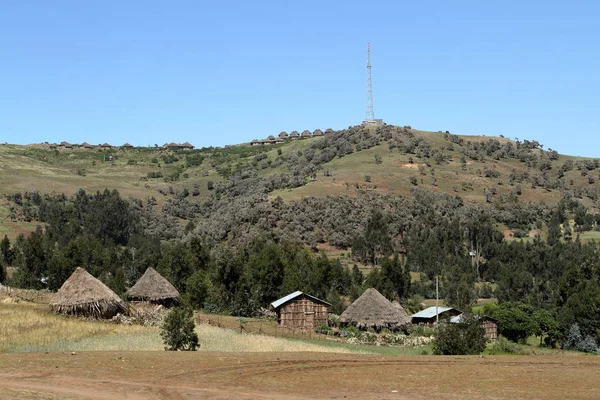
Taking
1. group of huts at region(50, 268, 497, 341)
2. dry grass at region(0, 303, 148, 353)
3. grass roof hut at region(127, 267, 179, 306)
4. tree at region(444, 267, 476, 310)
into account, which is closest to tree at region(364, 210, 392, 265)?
tree at region(444, 267, 476, 310)

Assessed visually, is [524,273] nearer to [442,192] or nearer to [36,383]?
[442,192]

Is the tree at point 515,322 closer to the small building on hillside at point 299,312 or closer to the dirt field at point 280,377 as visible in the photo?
the small building on hillside at point 299,312

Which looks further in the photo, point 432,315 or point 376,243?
point 376,243

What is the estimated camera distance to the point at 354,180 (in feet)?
454

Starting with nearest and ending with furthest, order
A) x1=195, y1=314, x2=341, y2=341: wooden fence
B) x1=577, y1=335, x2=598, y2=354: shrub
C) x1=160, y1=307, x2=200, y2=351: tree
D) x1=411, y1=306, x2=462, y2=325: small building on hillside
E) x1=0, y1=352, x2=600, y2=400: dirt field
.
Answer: x1=0, y1=352, x2=600, y2=400: dirt field
x1=160, y1=307, x2=200, y2=351: tree
x1=195, y1=314, x2=341, y2=341: wooden fence
x1=577, y1=335, x2=598, y2=354: shrub
x1=411, y1=306, x2=462, y2=325: small building on hillside

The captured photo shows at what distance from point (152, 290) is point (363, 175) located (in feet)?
257

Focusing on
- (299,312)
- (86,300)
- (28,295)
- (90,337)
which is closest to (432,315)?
(299,312)

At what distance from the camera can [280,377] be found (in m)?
23.6

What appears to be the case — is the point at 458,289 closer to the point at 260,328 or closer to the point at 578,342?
the point at 578,342

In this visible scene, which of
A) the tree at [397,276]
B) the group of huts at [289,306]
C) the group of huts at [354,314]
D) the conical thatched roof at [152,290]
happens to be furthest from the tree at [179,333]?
the tree at [397,276]

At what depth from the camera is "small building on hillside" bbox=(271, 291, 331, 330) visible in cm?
6359

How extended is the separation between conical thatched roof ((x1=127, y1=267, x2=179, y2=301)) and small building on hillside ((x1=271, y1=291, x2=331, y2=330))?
1013 centimetres

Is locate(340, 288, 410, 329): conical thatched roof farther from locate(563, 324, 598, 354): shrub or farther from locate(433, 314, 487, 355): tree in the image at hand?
locate(433, 314, 487, 355): tree

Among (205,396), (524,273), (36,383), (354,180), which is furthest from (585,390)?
(354,180)
